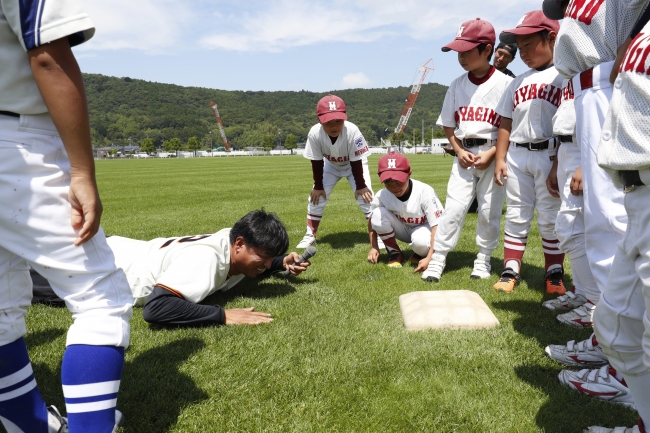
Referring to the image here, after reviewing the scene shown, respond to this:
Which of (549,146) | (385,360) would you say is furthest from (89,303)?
(549,146)

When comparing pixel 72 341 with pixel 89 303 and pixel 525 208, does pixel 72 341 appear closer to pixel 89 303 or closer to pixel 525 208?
pixel 89 303

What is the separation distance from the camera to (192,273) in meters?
3.12

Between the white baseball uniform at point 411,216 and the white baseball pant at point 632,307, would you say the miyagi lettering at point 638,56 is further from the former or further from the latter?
the white baseball uniform at point 411,216

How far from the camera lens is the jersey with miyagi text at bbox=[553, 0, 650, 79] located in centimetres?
215

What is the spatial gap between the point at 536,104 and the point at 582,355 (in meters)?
2.10

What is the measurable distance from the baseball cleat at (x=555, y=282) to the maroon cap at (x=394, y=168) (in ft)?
5.60

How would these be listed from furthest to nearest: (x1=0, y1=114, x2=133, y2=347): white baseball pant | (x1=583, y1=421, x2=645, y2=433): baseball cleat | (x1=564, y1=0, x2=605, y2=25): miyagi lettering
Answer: (x1=564, y1=0, x2=605, y2=25): miyagi lettering → (x1=583, y1=421, x2=645, y2=433): baseball cleat → (x1=0, y1=114, x2=133, y2=347): white baseball pant

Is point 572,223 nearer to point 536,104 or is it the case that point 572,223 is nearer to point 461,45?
point 536,104

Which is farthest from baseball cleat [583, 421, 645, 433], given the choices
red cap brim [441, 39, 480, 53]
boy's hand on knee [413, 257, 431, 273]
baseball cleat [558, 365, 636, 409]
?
red cap brim [441, 39, 480, 53]

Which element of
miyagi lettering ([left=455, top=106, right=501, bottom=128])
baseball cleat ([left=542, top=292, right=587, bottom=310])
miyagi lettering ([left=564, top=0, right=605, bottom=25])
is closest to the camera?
miyagi lettering ([left=564, top=0, right=605, bottom=25])

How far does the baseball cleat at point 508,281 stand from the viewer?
406 centimetres

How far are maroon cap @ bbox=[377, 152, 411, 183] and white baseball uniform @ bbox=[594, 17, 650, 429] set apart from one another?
10.4 feet

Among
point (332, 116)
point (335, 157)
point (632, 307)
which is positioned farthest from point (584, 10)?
point (335, 157)

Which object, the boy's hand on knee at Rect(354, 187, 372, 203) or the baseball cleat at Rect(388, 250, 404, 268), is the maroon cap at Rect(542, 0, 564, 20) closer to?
the baseball cleat at Rect(388, 250, 404, 268)
